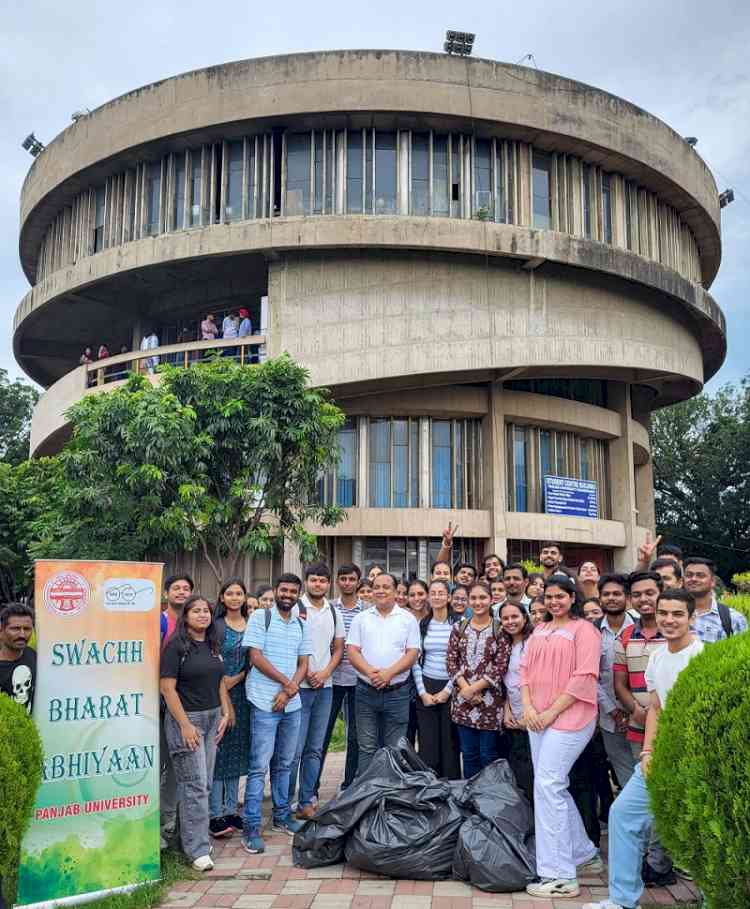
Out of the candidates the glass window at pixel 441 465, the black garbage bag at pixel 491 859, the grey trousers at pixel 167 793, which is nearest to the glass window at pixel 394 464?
the glass window at pixel 441 465

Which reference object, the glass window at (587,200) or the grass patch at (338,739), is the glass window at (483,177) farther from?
the grass patch at (338,739)

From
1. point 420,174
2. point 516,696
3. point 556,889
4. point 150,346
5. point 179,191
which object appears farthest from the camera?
point 150,346

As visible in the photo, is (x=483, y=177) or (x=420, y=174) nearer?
(x=420, y=174)

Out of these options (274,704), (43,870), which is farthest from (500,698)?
(43,870)

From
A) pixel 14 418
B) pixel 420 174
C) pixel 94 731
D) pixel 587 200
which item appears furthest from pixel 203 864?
pixel 14 418

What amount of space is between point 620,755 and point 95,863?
11.1 feet

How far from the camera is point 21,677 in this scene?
480 centimetres

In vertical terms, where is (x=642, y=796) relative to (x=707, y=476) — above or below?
below

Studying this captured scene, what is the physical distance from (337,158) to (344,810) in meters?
17.5

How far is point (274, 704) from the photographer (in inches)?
248

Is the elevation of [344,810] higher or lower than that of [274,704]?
lower

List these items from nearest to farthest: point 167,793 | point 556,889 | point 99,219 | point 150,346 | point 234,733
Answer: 1. point 556,889
2. point 167,793
3. point 234,733
4. point 150,346
5. point 99,219

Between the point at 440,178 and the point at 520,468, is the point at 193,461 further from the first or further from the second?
the point at 520,468

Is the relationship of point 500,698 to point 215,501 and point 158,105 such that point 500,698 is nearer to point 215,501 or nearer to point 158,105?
point 215,501
